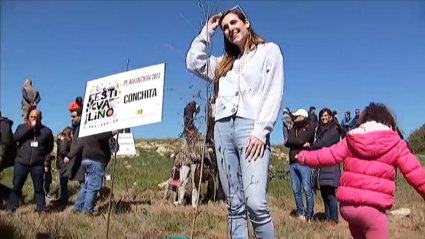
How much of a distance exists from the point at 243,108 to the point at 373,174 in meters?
1.07

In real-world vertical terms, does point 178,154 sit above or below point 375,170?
above

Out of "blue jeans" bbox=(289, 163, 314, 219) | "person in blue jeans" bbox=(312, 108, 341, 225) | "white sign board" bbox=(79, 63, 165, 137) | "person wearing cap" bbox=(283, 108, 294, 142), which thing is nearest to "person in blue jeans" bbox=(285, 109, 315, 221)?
"blue jeans" bbox=(289, 163, 314, 219)

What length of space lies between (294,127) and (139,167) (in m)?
6.30

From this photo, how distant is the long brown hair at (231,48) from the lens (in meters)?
3.25

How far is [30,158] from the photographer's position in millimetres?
7840

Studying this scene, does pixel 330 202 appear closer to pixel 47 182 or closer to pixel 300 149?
pixel 300 149

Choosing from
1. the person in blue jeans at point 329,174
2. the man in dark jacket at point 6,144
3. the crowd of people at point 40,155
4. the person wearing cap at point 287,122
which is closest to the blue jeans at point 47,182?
the crowd of people at point 40,155

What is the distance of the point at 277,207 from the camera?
8406 mm

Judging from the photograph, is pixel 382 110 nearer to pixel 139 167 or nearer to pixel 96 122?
pixel 96 122

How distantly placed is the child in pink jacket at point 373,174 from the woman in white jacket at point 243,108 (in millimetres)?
761

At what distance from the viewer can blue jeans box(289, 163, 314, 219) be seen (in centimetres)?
728

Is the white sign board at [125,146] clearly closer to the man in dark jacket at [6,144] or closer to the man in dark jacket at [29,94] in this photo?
the man in dark jacket at [6,144]

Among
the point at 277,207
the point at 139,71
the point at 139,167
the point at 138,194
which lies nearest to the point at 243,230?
the point at 139,71

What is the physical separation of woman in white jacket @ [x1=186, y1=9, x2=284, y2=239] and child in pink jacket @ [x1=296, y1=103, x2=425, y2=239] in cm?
76
